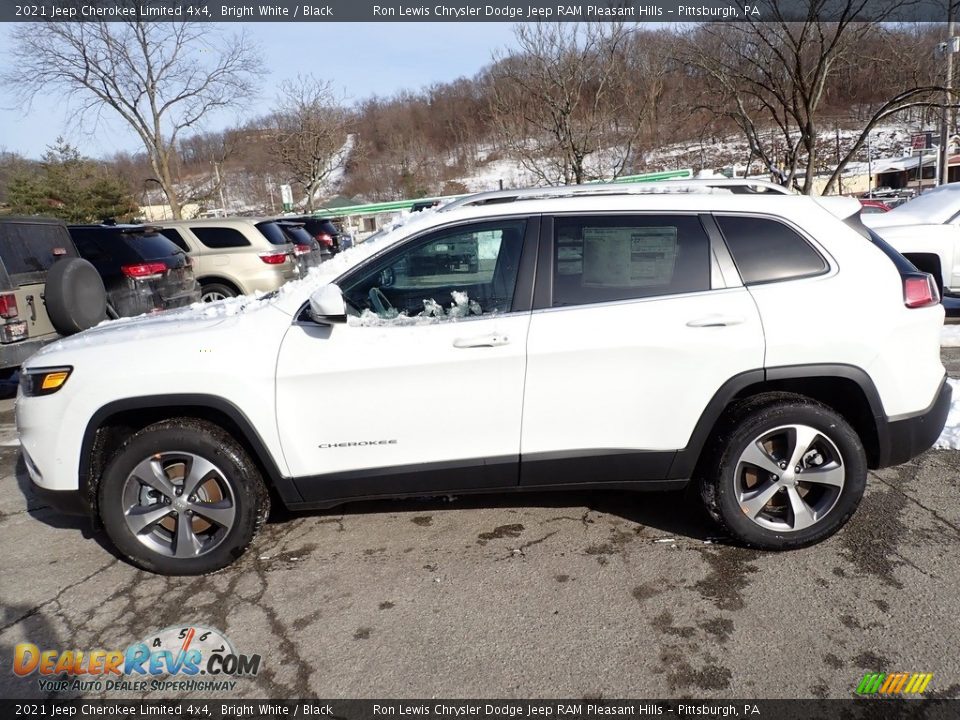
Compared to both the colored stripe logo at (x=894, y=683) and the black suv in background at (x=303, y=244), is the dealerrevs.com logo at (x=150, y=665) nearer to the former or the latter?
the colored stripe logo at (x=894, y=683)

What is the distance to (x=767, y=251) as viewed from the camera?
10.1ft

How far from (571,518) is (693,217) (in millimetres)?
1713

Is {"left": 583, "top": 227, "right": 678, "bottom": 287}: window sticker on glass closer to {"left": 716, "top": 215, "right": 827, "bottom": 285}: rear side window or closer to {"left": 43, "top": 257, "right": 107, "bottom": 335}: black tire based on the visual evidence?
{"left": 716, "top": 215, "right": 827, "bottom": 285}: rear side window

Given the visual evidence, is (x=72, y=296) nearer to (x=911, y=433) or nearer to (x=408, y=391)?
(x=408, y=391)

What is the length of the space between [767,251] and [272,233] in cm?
962

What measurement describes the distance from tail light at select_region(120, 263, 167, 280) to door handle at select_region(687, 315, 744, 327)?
23.0 feet

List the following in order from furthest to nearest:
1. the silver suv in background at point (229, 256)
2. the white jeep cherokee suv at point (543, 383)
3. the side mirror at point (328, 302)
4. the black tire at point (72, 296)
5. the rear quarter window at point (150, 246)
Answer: the silver suv in background at point (229, 256) → the rear quarter window at point (150, 246) → the black tire at point (72, 296) → the white jeep cherokee suv at point (543, 383) → the side mirror at point (328, 302)

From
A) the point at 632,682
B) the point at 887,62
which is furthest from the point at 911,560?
the point at 887,62

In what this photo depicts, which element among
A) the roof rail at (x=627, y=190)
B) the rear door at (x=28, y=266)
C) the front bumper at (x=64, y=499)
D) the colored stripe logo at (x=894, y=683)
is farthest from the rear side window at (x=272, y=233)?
the colored stripe logo at (x=894, y=683)

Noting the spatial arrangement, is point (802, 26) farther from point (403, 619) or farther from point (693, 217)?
point (403, 619)

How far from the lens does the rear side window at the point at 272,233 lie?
Answer: 11016mm

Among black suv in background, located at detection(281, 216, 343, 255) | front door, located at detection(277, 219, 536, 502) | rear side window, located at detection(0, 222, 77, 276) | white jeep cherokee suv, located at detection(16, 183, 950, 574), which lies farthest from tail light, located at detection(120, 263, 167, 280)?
black suv in background, located at detection(281, 216, 343, 255)

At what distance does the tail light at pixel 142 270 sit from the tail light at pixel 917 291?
771cm

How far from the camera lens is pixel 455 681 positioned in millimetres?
2424
